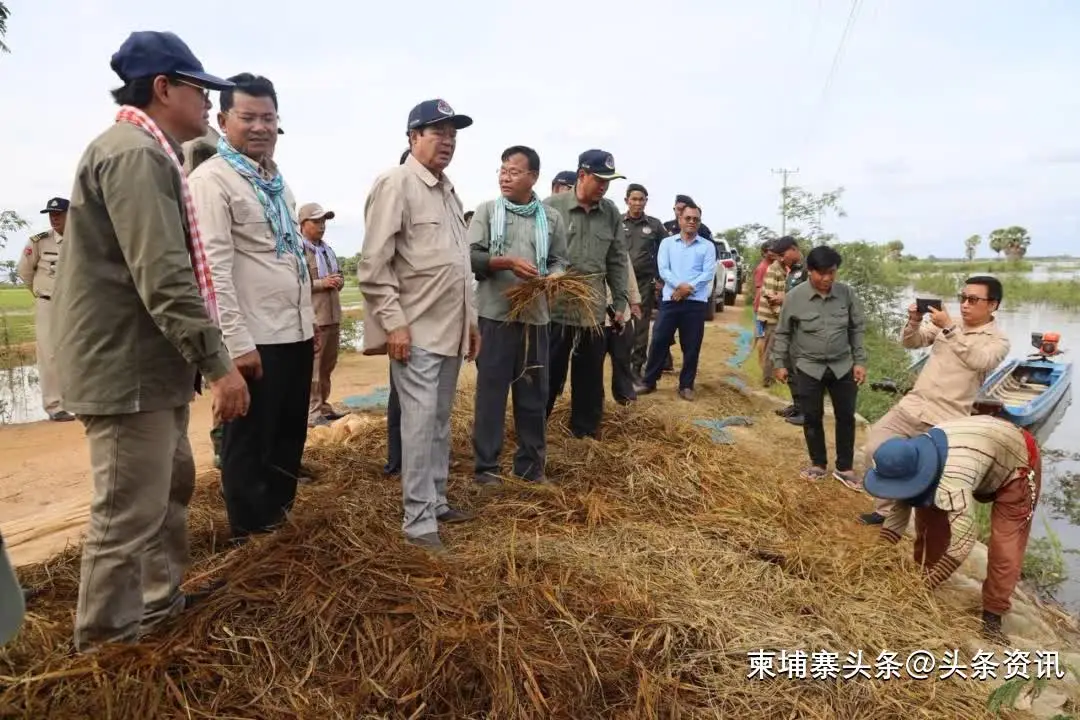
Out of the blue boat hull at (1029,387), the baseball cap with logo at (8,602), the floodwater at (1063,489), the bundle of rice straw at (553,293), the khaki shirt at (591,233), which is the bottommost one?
the floodwater at (1063,489)

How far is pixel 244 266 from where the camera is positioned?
2668 millimetres

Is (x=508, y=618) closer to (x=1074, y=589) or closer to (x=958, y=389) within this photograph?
(x=958, y=389)

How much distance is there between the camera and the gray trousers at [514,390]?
3588 mm

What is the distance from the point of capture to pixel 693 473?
4.04 m

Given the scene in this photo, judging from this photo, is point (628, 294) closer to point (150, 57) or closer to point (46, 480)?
point (150, 57)

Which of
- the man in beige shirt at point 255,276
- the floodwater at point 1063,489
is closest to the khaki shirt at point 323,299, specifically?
the man in beige shirt at point 255,276

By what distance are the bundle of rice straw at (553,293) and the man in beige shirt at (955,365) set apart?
1790 millimetres

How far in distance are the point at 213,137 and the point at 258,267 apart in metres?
0.96

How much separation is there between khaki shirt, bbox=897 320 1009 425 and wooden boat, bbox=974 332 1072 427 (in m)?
3.42

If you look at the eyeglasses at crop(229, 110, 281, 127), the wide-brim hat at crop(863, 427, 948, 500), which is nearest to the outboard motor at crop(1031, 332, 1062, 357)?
the wide-brim hat at crop(863, 427, 948, 500)

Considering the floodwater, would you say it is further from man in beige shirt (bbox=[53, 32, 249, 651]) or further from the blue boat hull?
man in beige shirt (bbox=[53, 32, 249, 651])

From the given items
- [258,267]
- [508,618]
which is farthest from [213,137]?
[508,618]

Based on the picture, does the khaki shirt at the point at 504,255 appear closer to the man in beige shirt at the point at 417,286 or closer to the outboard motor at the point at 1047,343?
the man in beige shirt at the point at 417,286

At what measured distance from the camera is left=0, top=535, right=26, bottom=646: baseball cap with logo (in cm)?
111
